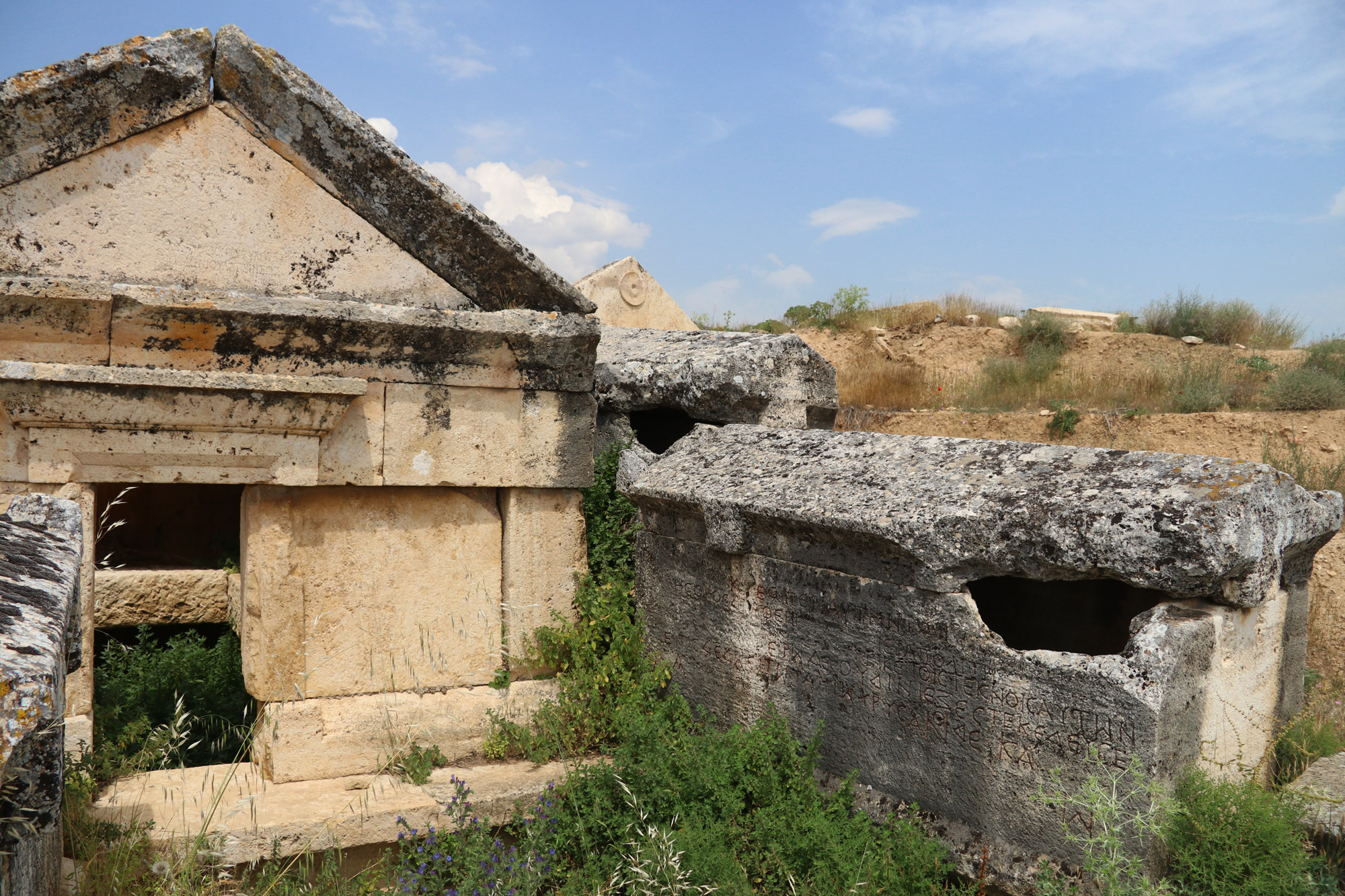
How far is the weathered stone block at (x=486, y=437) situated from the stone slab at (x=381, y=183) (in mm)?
429

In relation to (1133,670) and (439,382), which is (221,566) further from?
(1133,670)

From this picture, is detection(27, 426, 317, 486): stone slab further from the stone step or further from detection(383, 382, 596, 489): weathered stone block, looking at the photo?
the stone step

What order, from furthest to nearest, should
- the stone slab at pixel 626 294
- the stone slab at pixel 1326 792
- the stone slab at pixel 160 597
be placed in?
the stone slab at pixel 626 294, the stone slab at pixel 160 597, the stone slab at pixel 1326 792

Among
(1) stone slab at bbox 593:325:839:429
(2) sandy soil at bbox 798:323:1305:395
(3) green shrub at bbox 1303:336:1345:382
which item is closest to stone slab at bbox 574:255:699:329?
(2) sandy soil at bbox 798:323:1305:395

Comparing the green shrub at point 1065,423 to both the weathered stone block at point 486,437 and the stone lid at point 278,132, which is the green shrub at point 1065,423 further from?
the stone lid at point 278,132

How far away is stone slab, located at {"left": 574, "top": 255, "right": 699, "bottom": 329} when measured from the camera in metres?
7.64

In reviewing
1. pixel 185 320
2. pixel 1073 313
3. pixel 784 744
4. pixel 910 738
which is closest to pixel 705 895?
pixel 784 744

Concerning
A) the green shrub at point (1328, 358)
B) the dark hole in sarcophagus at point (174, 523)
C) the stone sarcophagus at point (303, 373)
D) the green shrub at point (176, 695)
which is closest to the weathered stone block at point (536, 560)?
the stone sarcophagus at point (303, 373)

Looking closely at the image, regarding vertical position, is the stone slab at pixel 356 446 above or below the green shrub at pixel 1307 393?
below

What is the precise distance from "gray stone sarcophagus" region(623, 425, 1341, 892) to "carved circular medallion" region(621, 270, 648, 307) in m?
4.35

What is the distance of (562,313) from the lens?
3746mm

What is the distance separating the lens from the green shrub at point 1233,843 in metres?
2.21

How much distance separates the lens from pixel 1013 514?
2529 mm

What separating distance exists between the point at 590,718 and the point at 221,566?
3509 millimetres
